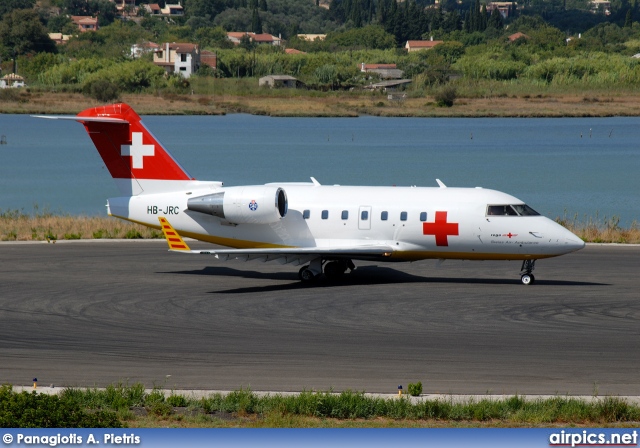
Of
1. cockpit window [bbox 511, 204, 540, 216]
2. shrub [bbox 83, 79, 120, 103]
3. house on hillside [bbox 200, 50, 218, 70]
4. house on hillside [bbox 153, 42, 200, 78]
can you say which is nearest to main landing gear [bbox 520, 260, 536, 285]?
cockpit window [bbox 511, 204, 540, 216]

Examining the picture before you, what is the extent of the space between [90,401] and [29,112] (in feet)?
385

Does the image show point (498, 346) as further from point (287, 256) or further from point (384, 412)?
point (287, 256)

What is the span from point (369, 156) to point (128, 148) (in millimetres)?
59687

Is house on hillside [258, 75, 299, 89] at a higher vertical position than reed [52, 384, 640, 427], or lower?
higher

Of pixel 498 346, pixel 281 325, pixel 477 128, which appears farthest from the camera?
pixel 477 128

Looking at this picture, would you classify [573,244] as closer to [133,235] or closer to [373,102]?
[133,235]

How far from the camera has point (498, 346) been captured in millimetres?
21047

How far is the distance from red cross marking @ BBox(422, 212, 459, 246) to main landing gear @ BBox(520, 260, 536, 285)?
2.12 metres

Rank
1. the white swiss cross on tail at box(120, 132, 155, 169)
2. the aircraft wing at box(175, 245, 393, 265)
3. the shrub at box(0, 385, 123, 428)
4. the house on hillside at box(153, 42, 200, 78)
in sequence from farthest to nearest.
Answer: the house on hillside at box(153, 42, 200, 78) → the white swiss cross on tail at box(120, 132, 155, 169) → the aircraft wing at box(175, 245, 393, 265) → the shrub at box(0, 385, 123, 428)

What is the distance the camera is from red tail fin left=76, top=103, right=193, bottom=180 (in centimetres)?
3077

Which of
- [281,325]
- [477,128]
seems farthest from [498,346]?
[477,128]

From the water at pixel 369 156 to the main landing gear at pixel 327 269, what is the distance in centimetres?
2332

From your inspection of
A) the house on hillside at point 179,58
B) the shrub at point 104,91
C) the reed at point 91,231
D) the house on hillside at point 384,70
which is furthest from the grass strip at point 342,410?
the house on hillside at point 179,58

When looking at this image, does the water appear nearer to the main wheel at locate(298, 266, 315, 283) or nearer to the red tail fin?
the red tail fin
